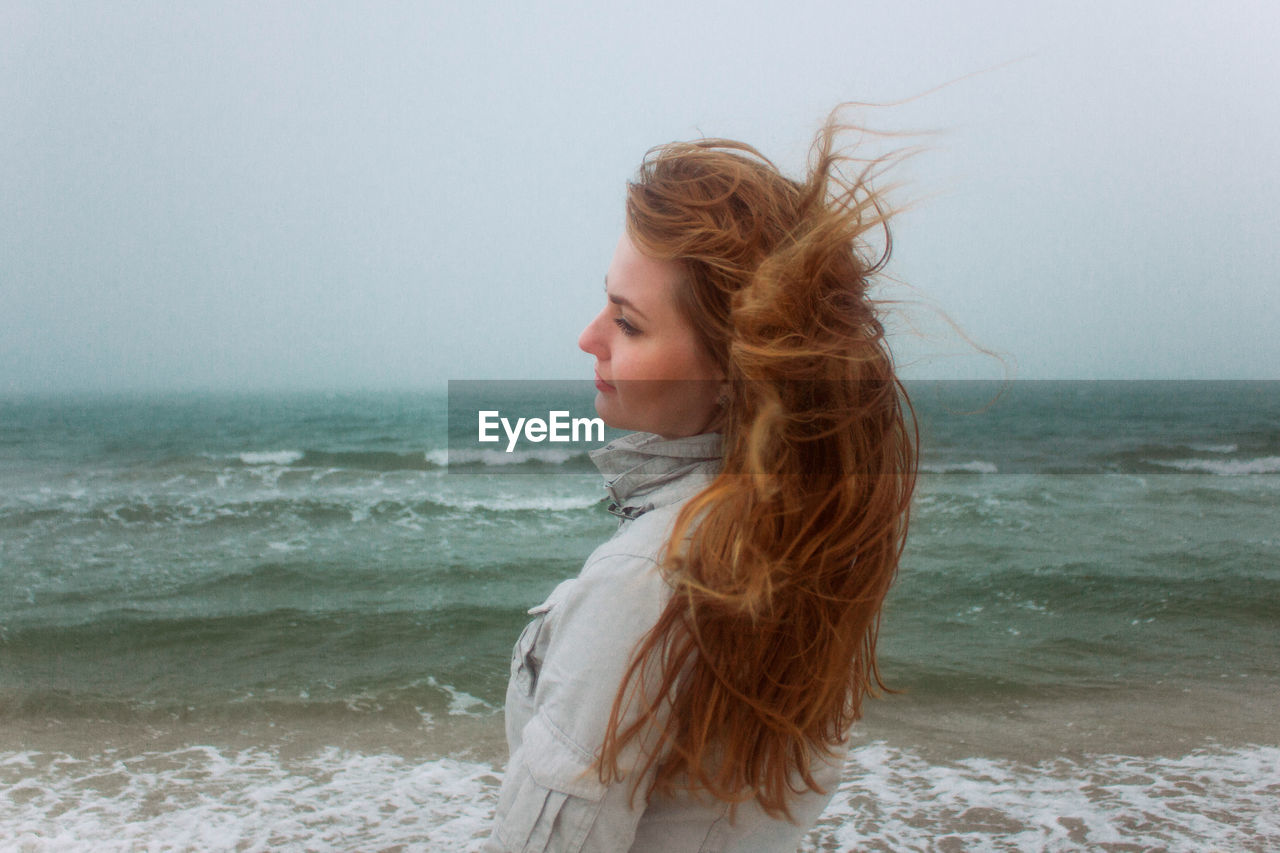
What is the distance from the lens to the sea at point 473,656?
353 cm

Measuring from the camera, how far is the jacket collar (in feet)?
3.29

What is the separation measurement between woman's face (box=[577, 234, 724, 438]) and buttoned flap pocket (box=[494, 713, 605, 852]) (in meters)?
0.36

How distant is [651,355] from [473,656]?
5683 millimetres

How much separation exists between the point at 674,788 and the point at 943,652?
5.83 metres

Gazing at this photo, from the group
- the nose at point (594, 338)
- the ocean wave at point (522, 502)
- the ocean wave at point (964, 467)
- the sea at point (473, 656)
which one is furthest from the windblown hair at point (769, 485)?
the ocean wave at point (964, 467)

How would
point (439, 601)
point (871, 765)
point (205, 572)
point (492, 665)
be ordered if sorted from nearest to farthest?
point (871, 765), point (492, 665), point (439, 601), point (205, 572)

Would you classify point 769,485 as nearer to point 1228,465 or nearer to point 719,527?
point 719,527

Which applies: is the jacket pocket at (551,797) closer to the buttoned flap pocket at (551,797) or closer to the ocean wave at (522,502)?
the buttoned flap pocket at (551,797)

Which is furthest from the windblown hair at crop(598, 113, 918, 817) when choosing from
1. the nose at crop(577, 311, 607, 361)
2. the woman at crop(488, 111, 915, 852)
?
the nose at crop(577, 311, 607, 361)

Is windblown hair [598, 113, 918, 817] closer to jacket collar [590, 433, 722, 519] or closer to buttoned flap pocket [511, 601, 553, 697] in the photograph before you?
jacket collar [590, 433, 722, 519]

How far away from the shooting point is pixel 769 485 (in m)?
0.89

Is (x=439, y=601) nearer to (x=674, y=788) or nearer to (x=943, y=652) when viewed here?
(x=943, y=652)

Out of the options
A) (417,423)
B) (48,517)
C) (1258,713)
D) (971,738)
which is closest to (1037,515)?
(1258,713)

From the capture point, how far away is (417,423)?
78.1ft
